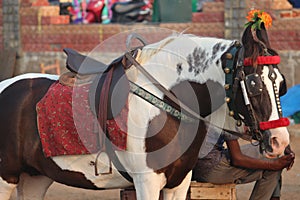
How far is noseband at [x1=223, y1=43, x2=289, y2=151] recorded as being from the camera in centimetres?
428

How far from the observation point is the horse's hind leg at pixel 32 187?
17.8 ft

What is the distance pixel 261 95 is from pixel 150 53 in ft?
2.60

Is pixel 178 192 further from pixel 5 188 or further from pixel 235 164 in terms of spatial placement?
pixel 5 188

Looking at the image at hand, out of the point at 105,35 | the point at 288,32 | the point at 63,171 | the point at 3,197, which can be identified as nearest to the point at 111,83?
the point at 63,171

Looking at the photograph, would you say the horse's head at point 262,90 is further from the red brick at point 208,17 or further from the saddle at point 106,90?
the red brick at point 208,17

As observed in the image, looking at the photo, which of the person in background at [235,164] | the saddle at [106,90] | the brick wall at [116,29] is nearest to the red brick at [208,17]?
the brick wall at [116,29]

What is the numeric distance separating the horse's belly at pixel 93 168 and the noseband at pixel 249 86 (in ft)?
2.86

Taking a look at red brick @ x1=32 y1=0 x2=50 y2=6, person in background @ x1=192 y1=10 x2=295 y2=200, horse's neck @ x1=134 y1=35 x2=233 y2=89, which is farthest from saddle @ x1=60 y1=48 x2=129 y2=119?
red brick @ x1=32 y1=0 x2=50 y2=6

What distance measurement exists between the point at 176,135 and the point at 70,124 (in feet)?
2.31

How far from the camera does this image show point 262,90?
169 inches

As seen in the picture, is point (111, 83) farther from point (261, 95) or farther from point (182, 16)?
point (182, 16)

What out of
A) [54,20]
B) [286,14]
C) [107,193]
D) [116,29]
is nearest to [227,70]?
[107,193]

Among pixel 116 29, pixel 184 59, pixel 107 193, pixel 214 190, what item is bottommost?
pixel 107 193

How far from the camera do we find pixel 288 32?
42.0 feet
